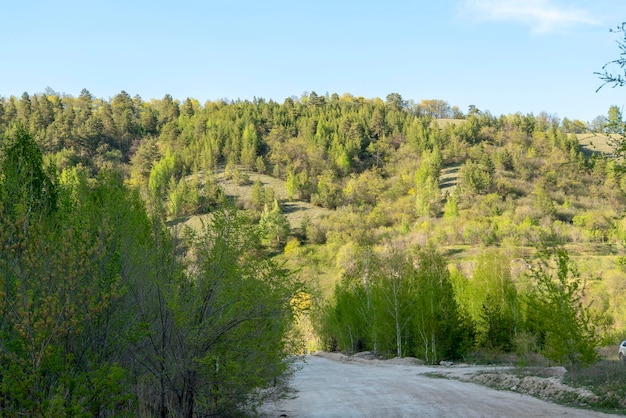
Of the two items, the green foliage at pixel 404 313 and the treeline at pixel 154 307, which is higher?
the treeline at pixel 154 307

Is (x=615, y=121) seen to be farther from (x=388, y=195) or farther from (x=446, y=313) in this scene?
(x=388, y=195)

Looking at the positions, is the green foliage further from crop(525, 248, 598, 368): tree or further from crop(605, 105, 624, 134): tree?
crop(605, 105, 624, 134): tree

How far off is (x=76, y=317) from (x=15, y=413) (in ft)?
4.61

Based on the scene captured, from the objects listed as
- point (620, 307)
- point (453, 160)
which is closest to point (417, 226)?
point (453, 160)

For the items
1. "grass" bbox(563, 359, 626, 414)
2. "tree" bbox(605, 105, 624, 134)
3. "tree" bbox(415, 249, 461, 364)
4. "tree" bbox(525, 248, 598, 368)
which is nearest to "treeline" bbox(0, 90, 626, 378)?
"tree" bbox(415, 249, 461, 364)

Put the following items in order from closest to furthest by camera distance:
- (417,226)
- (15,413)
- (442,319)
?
(15,413) < (442,319) < (417,226)

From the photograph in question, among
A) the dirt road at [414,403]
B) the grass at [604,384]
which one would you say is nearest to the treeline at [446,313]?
the grass at [604,384]

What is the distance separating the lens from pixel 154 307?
1132cm

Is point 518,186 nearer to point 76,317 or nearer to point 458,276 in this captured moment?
point 458,276

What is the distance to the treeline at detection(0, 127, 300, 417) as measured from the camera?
26.8 feet

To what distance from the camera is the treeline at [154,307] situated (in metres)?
8.18

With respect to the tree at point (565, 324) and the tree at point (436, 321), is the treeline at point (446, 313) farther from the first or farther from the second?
the tree at point (565, 324)

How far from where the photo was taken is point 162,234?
12.1m

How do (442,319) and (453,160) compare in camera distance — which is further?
(453,160)
